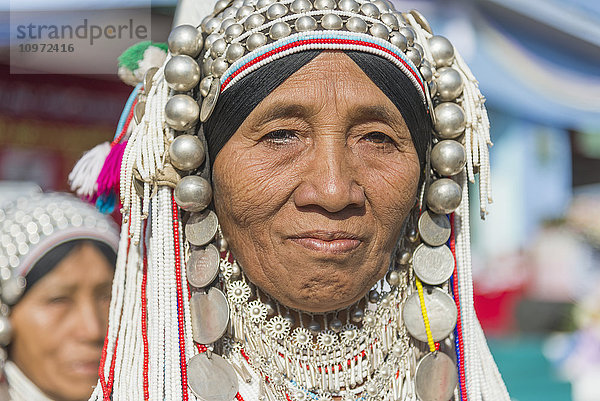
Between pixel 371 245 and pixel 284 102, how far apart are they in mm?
377

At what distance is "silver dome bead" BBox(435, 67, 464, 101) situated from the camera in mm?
1709

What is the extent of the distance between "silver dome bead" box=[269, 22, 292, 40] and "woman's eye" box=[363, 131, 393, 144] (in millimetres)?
294

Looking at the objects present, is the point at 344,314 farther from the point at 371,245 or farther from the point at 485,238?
the point at 485,238

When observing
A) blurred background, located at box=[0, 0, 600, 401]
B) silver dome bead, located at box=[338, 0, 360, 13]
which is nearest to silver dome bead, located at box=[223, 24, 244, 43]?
silver dome bead, located at box=[338, 0, 360, 13]

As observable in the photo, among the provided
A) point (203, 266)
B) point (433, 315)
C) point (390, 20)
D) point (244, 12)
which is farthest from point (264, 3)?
point (433, 315)

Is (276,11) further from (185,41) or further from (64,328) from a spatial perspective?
(64,328)

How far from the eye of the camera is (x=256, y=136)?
5.09 feet

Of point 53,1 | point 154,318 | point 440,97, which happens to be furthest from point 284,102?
point 53,1

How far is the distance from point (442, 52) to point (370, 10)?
0.25 m

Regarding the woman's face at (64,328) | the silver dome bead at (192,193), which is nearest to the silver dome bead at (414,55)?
the silver dome bead at (192,193)

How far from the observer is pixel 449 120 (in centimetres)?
169

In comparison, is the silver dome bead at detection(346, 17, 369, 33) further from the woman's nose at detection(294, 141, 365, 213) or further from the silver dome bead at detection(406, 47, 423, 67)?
the woman's nose at detection(294, 141, 365, 213)

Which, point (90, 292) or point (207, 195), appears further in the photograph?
point (90, 292)

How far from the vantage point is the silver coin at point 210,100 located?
5.10 ft
